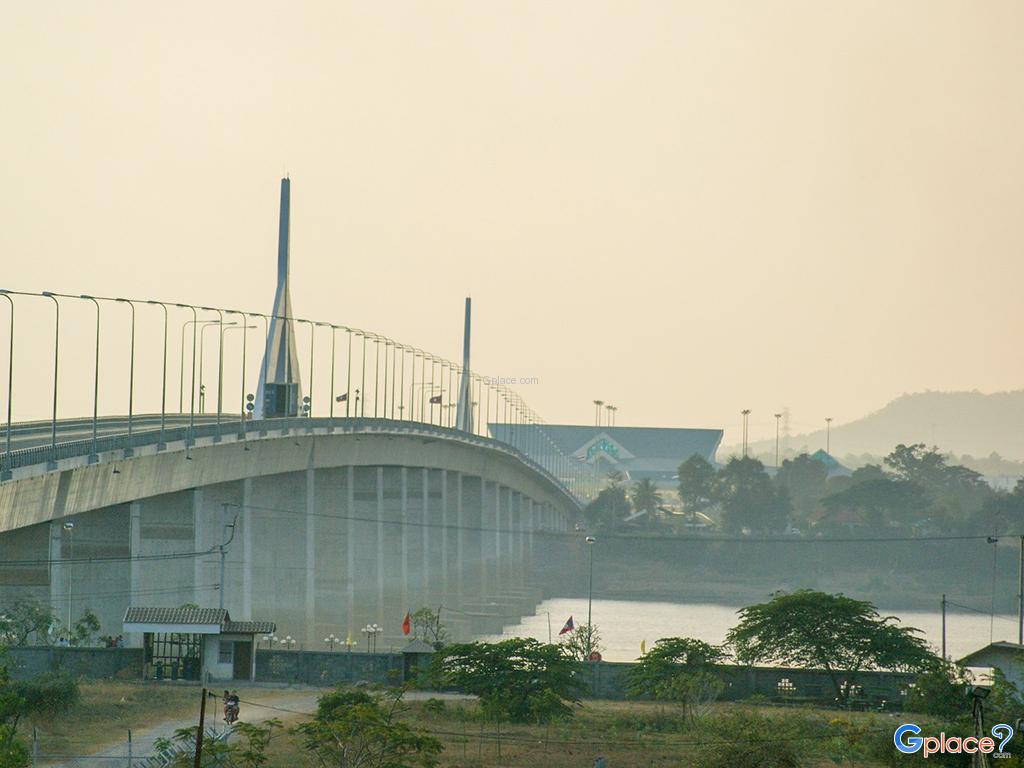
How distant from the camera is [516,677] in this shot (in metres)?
60.5

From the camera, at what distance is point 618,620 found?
139 meters

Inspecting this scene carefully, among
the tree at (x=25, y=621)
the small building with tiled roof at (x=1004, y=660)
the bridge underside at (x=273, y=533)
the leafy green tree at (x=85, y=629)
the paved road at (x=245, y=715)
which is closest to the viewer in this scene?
the paved road at (x=245, y=715)

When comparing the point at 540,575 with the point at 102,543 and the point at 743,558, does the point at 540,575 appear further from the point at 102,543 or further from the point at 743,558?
the point at 102,543

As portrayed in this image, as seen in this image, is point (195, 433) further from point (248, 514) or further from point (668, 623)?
point (668, 623)

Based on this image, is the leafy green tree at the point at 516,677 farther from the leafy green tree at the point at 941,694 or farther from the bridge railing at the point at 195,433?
the bridge railing at the point at 195,433

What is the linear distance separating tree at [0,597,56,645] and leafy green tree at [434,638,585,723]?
1932cm

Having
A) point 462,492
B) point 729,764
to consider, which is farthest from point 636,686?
point 462,492

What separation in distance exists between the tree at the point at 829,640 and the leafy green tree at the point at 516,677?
12.2 m

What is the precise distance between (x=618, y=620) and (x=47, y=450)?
76.7 meters

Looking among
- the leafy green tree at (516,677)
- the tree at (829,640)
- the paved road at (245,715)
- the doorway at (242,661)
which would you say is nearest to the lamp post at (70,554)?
the doorway at (242,661)

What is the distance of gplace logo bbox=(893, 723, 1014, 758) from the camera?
158 feet

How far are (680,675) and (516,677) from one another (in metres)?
6.63

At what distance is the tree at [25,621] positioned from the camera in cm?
7251

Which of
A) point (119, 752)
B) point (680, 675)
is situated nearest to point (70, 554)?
point (680, 675)
